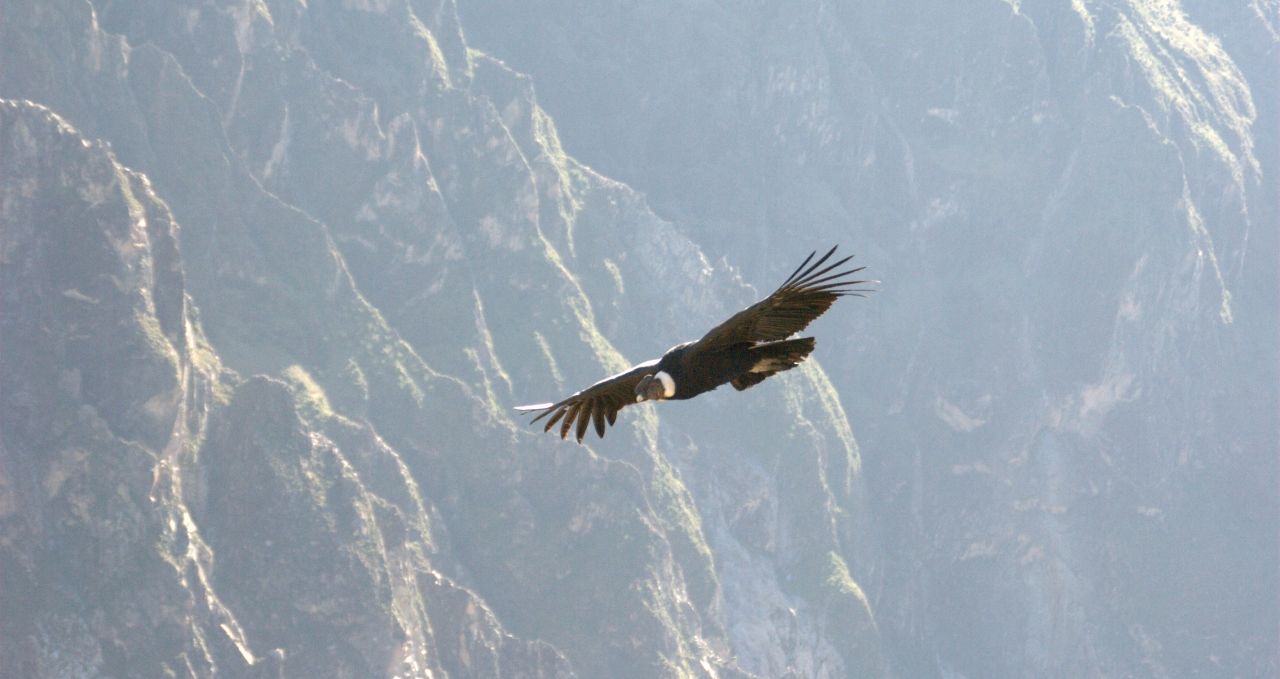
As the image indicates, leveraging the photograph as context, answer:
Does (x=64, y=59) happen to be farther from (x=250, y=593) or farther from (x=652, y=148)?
(x=652, y=148)

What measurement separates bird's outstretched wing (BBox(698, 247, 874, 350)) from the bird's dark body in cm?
13

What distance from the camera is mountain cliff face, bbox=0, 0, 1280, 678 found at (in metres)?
109

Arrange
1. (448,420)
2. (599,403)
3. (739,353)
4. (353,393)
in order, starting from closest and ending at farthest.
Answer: (739,353) → (599,403) → (353,393) → (448,420)

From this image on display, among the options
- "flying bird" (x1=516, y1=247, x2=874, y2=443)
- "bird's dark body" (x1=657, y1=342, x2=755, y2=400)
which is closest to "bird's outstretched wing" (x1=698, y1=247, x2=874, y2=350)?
"flying bird" (x1=516, y1=247, x2=874, y2=443)

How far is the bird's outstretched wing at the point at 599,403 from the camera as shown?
23734mm

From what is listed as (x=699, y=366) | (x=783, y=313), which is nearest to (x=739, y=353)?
(x=699, y=366)

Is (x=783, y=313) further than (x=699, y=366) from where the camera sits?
Yes

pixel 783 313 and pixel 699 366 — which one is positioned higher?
pixel 783 313

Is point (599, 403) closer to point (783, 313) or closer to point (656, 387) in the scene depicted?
point (656, 387)

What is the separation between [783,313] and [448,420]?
119268 mm

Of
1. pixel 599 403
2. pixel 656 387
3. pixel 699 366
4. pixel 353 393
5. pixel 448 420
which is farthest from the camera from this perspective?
pixel 448 420

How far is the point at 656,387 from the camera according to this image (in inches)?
878

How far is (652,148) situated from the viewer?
650ft

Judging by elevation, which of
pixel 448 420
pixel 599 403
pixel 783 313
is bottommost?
pixel 599 403
